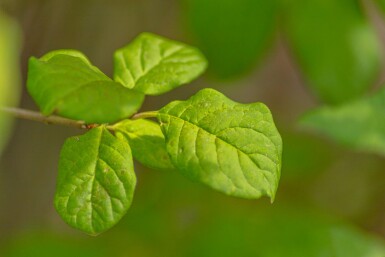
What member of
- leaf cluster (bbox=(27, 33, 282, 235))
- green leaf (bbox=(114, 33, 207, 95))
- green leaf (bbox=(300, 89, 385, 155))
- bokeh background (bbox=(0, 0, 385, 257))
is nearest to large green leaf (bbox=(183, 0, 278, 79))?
bokeh background (bbox=(0, 0, 385, 257))

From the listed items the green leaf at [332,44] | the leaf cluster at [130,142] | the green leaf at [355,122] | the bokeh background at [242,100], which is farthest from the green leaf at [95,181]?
the green leaf at [332,44]

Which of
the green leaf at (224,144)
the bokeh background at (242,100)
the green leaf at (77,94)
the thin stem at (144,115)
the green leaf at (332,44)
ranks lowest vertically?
the bokeh background at (242,100)

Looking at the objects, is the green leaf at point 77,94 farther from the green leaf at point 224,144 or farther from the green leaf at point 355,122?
the green leaf at point 355,122

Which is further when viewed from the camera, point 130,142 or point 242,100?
point 242,100

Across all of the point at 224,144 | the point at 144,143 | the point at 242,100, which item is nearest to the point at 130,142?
the point at 144,143

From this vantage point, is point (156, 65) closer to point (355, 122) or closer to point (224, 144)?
point (224, 144)

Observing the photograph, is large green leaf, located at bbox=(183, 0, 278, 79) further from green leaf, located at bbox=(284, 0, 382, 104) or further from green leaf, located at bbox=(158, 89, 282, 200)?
green leaf, located at bbox=(158, 89, 282, 200)

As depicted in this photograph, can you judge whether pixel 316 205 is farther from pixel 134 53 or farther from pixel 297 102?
pixel 134 53
